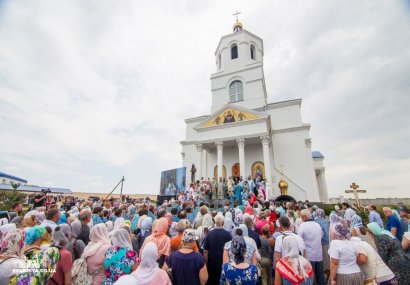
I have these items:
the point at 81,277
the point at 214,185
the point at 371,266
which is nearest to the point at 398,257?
the point at 371,266

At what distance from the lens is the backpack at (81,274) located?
8.71 feet

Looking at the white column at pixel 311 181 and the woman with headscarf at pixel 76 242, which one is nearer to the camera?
the woman with headscarf at pixel 76 242

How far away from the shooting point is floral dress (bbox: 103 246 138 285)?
260 centimetres

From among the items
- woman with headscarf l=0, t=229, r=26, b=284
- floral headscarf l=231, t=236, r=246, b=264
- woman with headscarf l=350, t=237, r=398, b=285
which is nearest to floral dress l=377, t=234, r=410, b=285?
woman with headscarf l=350, t=237, r=398, b=285

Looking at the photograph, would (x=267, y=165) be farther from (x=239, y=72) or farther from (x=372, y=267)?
(x=372, y=267)

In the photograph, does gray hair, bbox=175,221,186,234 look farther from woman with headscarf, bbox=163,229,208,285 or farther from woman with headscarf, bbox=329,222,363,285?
woman with headscarf, bbox=329,222,363,285

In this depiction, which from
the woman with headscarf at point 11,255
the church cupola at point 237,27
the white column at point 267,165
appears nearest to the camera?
the woman with headscarf at point 11,255

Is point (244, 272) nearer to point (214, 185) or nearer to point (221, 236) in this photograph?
point (221, 236)

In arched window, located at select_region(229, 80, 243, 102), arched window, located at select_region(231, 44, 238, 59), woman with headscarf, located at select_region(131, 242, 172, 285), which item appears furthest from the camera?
arched window, located at select_region(231, 44, 238, 59)

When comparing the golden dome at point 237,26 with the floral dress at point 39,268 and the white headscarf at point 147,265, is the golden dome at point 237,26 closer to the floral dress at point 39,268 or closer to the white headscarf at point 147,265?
the white headscarf at point 147,265

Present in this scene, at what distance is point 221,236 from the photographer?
390 centimetres

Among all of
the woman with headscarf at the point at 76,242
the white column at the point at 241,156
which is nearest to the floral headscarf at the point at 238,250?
the woman with headscarf at the point at 76,242

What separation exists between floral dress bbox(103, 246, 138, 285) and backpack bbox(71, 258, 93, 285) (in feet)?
0.84

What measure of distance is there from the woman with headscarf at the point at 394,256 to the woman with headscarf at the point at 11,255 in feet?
16.2
